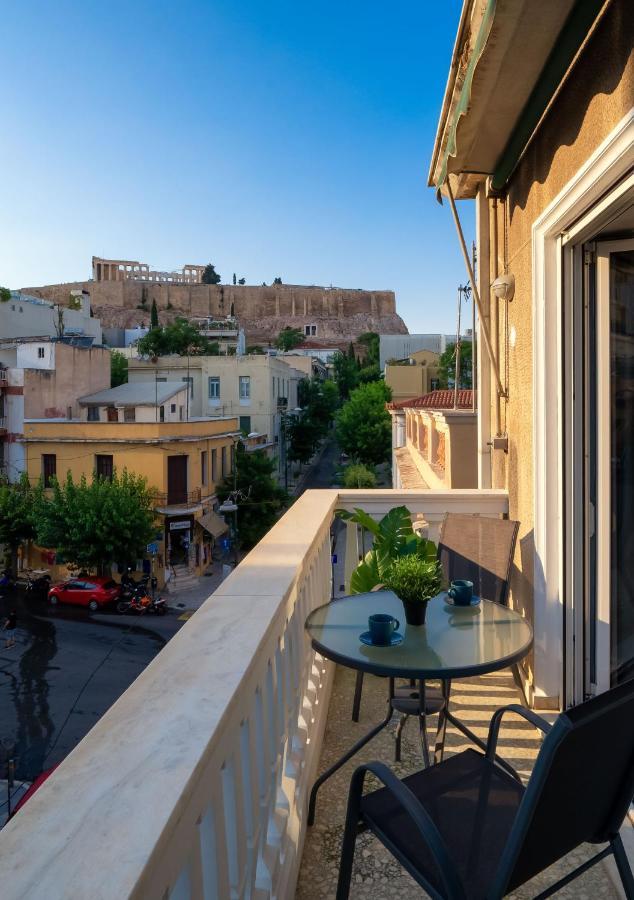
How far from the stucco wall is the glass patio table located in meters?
0.67

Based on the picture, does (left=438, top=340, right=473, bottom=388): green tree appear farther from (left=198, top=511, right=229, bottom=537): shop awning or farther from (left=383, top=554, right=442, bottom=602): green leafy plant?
(left=383, top=554, right=442, bottom=602): green leafy plant

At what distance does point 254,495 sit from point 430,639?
20.8m

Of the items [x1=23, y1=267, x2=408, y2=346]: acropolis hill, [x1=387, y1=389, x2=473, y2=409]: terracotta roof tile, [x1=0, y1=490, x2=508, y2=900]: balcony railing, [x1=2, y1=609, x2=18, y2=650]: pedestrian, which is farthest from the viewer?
→ [x1=23, y1=267, x2=408, y2=346]: acropolis hill

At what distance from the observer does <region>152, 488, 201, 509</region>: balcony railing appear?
19.3 metres

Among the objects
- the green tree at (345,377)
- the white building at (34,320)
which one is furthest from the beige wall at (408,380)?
the white building at (34,320)

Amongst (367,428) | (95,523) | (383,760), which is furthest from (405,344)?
(383,760)

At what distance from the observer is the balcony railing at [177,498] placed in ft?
63.3

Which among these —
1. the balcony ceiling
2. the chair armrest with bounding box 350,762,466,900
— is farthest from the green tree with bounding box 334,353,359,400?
the chair armrest with bounding box 350,762,466,900

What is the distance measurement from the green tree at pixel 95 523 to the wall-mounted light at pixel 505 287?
1573 centimetres

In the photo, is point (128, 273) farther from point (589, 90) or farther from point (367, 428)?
point (589, 90)

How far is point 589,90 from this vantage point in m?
1.88

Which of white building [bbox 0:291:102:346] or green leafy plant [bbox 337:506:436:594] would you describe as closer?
green leafy plant [bbox 337:506:436:594]

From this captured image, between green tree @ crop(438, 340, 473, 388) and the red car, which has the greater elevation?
green tree @ crop(438, 340, 473, 388)

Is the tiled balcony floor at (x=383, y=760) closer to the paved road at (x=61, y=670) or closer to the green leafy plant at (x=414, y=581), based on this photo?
the green leafy plant at (x=414, y=581)
